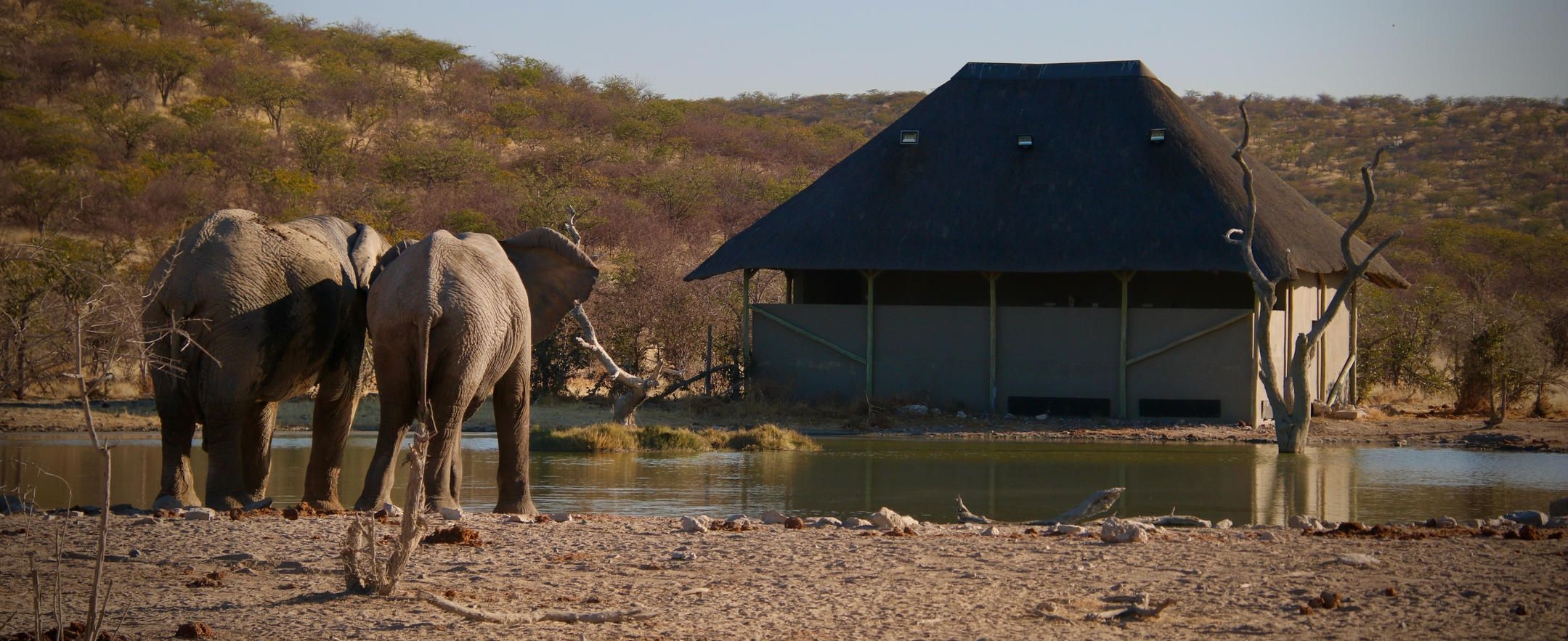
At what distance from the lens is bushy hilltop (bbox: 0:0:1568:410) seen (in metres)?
25.3

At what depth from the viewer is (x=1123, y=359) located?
21344mm

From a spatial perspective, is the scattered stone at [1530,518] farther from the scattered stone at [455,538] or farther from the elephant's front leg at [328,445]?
the elephant's front leg at [328,445]

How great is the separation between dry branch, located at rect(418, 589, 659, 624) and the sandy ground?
0.05m

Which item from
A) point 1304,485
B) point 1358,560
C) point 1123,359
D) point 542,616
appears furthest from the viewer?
point 1123,359

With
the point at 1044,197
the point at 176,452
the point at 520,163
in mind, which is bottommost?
the point at 176,452

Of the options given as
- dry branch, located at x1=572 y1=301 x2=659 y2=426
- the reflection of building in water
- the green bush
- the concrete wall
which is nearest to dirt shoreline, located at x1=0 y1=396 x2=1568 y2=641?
the reflection of building in water

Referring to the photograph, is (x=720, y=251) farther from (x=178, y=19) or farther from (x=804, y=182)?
(x=178, y=19)

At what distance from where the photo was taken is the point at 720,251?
2330 centimetres

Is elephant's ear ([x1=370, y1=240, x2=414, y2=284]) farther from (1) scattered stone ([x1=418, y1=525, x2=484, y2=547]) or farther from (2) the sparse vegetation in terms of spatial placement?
(2) the sparse vegetation

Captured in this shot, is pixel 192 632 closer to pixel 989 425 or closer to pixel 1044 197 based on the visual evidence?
pixel 989 425

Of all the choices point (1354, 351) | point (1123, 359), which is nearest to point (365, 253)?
point (1123, 359)

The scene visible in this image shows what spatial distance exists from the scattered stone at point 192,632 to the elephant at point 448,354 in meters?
3.06

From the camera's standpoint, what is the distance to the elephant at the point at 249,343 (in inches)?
370

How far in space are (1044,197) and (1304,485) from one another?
8.95m
